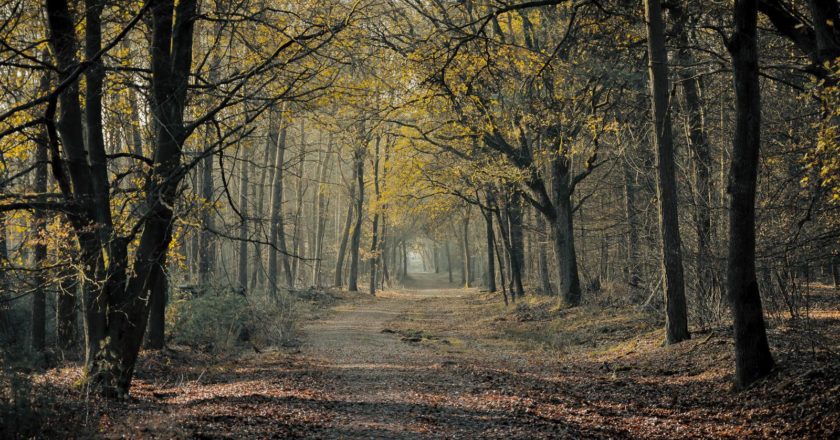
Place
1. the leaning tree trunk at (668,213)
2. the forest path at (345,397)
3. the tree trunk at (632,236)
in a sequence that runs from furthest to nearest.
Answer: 1. the tree trunk at (632,236)
2. the leaning tree trunk at (668,213)
3. the forest path at (345,397)

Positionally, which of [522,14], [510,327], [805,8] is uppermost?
[522,14]

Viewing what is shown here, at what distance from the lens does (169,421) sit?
6434 mm

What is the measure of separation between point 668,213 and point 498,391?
501 cm

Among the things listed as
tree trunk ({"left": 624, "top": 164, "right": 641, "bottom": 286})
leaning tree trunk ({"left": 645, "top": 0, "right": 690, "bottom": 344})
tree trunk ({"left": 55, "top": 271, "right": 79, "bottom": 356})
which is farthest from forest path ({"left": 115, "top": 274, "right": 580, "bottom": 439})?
tree trunk ({"left": 624, "top": 164, "right": 641, "bottom": 286})

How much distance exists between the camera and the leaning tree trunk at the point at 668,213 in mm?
11367

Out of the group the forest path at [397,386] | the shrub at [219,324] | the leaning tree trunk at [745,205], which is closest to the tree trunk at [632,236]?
the forest path at [397,386]

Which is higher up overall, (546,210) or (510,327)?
(546,210)

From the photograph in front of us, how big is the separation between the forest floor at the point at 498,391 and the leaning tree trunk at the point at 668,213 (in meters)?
0.56

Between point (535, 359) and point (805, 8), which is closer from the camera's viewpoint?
point (805, 8)

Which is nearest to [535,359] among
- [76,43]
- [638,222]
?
[638,222]

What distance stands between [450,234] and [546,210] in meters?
35.2

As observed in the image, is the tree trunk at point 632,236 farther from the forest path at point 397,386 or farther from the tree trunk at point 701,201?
the forest path at point 397,386

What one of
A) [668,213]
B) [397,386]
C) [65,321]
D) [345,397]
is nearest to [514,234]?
[668,213]

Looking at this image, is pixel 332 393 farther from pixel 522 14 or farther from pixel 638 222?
pixel 522 14
